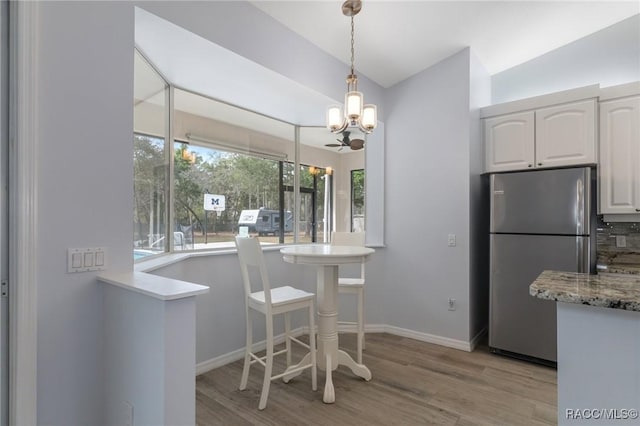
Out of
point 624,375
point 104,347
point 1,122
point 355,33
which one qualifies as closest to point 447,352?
point 624,375

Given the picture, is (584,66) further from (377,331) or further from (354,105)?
(377,331)

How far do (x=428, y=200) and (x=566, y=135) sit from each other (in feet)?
4.14

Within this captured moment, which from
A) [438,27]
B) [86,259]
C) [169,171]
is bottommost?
[86,259]

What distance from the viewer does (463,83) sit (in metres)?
3.18

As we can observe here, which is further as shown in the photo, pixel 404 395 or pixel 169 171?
pixel 169 171

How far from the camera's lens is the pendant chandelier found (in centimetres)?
230

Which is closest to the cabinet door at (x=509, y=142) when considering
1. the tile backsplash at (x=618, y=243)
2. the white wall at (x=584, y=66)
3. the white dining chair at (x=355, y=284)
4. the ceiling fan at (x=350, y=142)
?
the white wall at (x=584, y=66)

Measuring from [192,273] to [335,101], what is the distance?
2010mm

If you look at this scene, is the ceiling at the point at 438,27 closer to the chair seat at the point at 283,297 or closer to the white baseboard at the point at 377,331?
the chair seat at the point at 283,297

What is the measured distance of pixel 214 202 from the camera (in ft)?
10.2

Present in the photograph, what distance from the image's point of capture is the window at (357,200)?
407 cm

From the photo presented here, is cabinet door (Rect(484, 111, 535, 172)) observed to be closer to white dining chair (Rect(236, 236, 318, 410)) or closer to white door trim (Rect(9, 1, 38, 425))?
white dining chair (Rect(236, 236, 318, 410))

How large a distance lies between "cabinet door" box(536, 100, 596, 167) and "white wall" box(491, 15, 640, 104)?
26.1 inches

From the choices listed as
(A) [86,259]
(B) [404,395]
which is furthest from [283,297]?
(A) [86,259]
